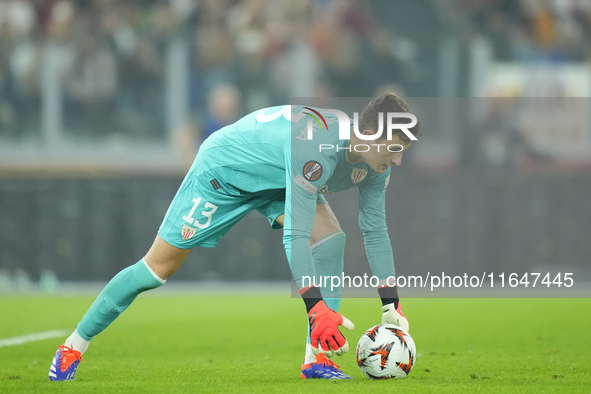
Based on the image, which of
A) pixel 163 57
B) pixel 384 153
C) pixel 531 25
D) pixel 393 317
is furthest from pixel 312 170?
pixel 531 25

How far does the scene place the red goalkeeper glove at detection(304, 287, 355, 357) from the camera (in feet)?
13.6

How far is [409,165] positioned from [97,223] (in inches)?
184

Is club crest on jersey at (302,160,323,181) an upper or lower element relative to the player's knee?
upper

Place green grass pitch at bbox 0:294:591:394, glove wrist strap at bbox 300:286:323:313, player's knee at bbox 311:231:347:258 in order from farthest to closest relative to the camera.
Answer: player's knee at bbox 311:231:347:258 → green grass pitch at bbox 0:294:591:394 → glove wrist strap at bbox 300:286:323:313

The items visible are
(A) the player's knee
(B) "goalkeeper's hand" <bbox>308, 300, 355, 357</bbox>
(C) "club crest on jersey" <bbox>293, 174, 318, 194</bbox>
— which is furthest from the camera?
(A) the player's knee

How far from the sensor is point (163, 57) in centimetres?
1377

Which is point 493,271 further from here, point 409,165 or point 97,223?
point 97,223

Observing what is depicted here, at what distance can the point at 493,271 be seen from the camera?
11953 millimetres

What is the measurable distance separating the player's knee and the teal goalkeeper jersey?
0.20 meters

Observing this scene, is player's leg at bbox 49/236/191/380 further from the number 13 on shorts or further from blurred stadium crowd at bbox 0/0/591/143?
blurred stadium crowd at bbox 0/0/591/143

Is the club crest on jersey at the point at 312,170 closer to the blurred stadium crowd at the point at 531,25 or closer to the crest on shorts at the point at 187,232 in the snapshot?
the crest on shorts at the point at 187,232

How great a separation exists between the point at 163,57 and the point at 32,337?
7402mm

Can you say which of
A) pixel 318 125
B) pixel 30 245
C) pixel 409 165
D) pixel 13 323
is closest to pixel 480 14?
pixel 409 165

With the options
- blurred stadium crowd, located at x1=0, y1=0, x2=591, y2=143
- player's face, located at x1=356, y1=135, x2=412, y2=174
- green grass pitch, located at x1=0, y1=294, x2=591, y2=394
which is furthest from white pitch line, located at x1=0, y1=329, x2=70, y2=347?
blurred stadium crowd, located at x1=0, y1=0, x2=591, y2=143
